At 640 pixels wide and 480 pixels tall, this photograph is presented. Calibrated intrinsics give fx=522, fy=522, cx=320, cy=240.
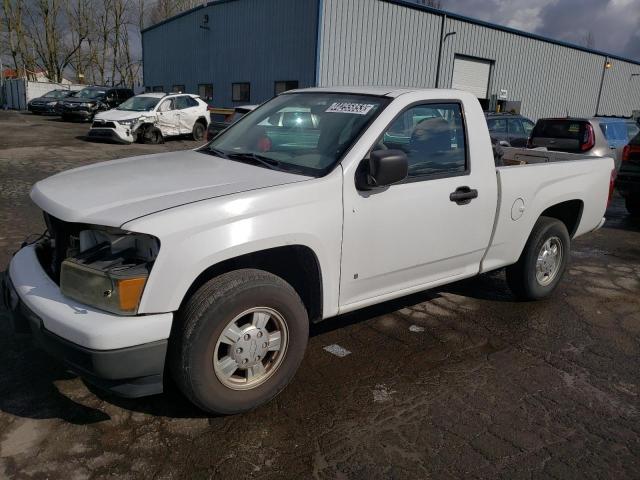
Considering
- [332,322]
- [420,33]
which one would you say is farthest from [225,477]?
[420,33]

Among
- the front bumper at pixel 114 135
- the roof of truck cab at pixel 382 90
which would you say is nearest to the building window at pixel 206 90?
the front bumper at pixel 114 135

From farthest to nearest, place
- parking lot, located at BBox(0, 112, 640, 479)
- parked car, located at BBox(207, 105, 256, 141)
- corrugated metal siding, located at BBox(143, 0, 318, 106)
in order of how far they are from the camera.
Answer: corrugated metal siding, located at BBox(143, 0, 318, 106)
parked car, located at BBox(207, 105, 256, 141)
parking lot, located at BBox(0, 112, 640, 479)

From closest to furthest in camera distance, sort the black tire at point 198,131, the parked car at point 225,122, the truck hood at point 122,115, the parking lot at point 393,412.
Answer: the parking lot at point 393,412 < the parked car at point 225,122 < the truck hood at point 122,115 < the black tire at point 198,131

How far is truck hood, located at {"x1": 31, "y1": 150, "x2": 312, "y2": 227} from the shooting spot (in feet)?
8.45

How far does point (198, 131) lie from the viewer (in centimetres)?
1878

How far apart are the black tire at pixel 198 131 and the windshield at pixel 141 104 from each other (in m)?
1.65

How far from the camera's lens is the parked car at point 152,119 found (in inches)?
636

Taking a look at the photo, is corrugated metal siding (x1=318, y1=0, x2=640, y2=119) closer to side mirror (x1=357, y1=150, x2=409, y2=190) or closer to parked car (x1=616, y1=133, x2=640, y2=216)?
parked car (x1=616, y1=133, x2=640, y2=216)

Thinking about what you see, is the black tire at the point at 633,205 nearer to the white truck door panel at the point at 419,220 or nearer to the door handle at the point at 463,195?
the white truck door panel at the point at 419,220

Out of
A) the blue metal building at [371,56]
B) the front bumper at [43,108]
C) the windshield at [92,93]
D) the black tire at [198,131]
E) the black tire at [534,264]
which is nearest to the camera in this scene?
the black tire at [534,264]

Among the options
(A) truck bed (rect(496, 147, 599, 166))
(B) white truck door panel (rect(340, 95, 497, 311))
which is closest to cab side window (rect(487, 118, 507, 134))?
(A) truck bed (rect(496, 147, 599, 166))

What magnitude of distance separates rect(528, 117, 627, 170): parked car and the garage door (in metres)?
12.4

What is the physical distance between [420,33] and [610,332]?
19.5 m

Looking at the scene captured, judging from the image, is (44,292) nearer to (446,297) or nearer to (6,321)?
(6,321)
